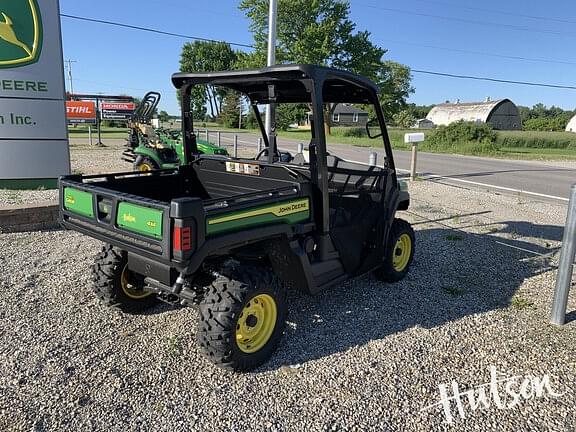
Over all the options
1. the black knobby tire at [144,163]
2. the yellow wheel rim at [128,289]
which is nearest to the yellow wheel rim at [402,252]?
the yellow wheel rim at [128,289]

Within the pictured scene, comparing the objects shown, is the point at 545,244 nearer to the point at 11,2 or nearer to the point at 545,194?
the point at 545,194

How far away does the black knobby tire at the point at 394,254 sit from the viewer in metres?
4.56

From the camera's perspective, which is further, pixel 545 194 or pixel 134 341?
pixel 545 194

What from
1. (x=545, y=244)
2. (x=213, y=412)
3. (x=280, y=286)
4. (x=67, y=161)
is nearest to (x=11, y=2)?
(x=67, y=161)

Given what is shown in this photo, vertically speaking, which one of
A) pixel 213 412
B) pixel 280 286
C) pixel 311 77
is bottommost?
pixel 213 412

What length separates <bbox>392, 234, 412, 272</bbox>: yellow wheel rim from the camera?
4808mm

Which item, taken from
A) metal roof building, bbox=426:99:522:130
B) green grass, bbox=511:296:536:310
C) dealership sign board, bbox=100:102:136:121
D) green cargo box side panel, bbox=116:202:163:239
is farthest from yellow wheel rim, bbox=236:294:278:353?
metal roof building, bbox=426:99:522:130

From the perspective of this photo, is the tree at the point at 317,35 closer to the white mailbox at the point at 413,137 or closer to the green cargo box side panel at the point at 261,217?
the white mailbox at the point at 413,137

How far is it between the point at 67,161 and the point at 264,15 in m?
33.5

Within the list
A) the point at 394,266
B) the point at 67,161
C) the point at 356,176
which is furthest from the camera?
the point at 67,161

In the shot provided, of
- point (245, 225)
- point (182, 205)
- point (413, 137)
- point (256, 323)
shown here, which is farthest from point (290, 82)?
point (413, 137)

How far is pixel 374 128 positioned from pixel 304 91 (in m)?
0.91

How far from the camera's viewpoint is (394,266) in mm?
4723

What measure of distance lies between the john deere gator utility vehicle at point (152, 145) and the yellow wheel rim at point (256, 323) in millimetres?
6906
